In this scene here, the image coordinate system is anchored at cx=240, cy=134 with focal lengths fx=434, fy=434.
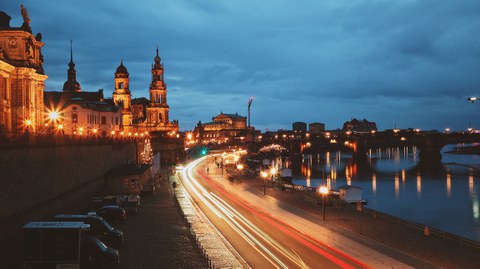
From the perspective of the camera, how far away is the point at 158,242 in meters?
29.0

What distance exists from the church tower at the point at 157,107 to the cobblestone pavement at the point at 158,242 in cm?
8933

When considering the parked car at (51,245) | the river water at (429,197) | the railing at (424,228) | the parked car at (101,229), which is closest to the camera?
the parked car at (51,245)

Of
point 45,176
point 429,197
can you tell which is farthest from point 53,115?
point 429,197

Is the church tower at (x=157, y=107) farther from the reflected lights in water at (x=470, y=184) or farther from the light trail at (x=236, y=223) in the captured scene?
the reflected lights in water at (x=470, y=184)

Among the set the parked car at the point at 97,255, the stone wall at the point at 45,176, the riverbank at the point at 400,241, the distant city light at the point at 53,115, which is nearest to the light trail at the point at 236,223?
the riverbank at the point at 400,241

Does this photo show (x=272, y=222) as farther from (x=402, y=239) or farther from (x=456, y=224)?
(x=456, y=224)

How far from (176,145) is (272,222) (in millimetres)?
89322

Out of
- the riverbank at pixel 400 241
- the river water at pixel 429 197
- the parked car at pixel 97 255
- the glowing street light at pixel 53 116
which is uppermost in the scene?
the glowing street light at pixel 53 116

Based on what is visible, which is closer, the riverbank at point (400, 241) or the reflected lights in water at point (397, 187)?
the riverbank at point (400, 241)

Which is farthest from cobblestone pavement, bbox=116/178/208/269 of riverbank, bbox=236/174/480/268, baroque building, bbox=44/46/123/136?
baroque building, bbox=44/46/123/136

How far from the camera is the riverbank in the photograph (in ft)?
85.7

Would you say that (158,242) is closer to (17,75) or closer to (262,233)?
(262,233)

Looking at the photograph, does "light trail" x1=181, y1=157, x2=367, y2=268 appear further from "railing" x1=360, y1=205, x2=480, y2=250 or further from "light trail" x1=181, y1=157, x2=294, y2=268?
"railing" x1=360, y1=205, x2=480, y2=250

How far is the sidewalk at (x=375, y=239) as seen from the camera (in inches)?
1019
